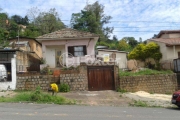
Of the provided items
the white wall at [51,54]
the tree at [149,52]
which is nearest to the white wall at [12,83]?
the white wall at [51,54]

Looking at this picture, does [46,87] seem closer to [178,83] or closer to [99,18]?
[178,83]

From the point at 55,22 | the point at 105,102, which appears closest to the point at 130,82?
the point at 105,102

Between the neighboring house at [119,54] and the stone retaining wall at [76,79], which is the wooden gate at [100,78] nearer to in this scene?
the stone retaining wall at [76,79]

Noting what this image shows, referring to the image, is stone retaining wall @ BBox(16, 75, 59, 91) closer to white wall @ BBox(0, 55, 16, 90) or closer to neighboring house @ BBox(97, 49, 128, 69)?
white wall @ BBox(0, 55, 16, 90)

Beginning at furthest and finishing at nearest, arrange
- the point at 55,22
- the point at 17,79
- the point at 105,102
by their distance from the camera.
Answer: the point at 55,22 → the point at 17,79 → the point at 105,102

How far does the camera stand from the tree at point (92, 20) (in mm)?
53625

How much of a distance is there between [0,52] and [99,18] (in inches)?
1515

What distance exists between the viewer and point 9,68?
816 inches

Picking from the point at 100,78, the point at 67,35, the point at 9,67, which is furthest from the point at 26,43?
the point at 100,78

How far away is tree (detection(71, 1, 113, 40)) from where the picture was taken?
176 ft

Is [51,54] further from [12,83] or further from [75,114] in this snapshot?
[75,114]

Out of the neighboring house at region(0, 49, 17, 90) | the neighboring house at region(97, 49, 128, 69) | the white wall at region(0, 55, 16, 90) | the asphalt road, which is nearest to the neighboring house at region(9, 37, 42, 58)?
the neighboring house at region(97, 49, 128, 69)

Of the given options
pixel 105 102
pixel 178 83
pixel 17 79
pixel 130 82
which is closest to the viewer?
pixel 105 102

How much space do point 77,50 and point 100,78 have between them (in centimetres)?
479
